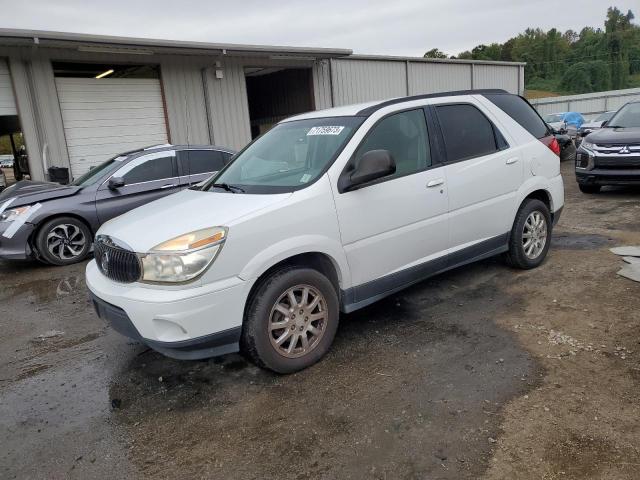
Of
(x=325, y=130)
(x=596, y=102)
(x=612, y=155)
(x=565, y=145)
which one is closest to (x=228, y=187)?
(x=325, y=130)

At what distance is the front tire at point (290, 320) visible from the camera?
3283 mm

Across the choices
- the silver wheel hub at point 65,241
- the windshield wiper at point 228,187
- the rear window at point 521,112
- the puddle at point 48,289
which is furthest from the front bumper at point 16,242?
the rear window at point 521,112

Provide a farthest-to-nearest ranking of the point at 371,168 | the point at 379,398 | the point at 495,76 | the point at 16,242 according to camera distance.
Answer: the point at 495,76 → the point at 16,242 → the point at 371,168 → the point at 379,398

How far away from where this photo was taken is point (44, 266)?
733cm

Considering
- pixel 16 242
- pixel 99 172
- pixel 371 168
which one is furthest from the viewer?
pixel 99 172

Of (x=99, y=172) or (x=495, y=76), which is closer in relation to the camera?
(x=99, y=172)

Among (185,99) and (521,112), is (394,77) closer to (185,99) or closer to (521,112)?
(185,99)

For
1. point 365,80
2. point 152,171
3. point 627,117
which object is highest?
point 365,80

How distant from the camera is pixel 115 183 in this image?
24.1 ft

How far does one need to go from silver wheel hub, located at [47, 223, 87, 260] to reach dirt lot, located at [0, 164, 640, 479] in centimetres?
252

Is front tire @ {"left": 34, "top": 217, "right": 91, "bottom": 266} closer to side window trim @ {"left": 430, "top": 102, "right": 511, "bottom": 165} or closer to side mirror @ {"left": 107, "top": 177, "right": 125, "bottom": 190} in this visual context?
side mirror @ {"left": 107, "top": 177, "right": 125, "bottom": 190}

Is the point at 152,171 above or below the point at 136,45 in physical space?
below

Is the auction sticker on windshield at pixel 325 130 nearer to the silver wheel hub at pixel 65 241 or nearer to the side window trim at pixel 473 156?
the side window trim at pixel 473 156

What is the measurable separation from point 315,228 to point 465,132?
1.98 meters
